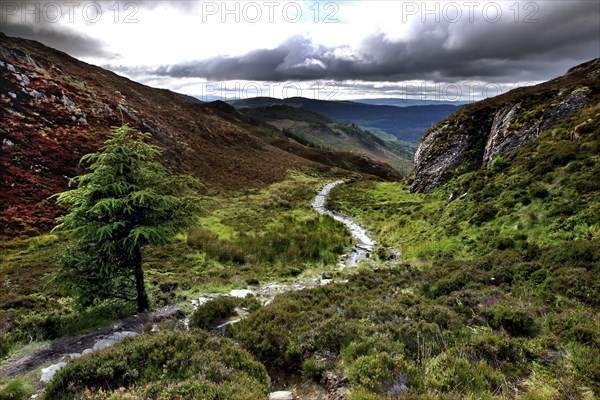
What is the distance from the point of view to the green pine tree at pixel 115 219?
10406 mm

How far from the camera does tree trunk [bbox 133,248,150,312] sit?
11462 millimetres

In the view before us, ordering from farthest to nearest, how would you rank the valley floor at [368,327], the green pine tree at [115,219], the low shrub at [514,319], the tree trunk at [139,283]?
1. the tree trunk at [139,283]
2. the green pine tree at [115,219]
3. the low shrub at [514,319]
4. the valley floor at [368,327]

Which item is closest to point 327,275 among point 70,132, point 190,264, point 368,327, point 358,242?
point 358,242

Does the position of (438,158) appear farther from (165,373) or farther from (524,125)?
(165,373)

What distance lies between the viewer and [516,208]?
17156mm

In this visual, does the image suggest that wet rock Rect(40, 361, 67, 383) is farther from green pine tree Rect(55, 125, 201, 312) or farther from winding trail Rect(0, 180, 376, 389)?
green pine tree Rect(55, 125, 201, 312)

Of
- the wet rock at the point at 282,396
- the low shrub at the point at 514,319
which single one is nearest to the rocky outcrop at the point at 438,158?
the low shrub at the point at 514,319

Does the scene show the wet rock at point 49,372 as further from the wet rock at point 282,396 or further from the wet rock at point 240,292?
the wet rock at point 240,292

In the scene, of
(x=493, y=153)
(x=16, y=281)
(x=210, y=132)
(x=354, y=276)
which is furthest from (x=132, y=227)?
(x=210, y=132)

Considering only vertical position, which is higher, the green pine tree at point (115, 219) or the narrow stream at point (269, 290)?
the green pine tree at point (115, 219)

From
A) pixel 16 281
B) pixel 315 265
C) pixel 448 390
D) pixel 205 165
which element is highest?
pixel 205 165

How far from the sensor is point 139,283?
1174 cm

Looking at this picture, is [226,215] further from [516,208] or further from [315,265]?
A: [516,208]

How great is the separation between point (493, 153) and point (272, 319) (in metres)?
31.7
